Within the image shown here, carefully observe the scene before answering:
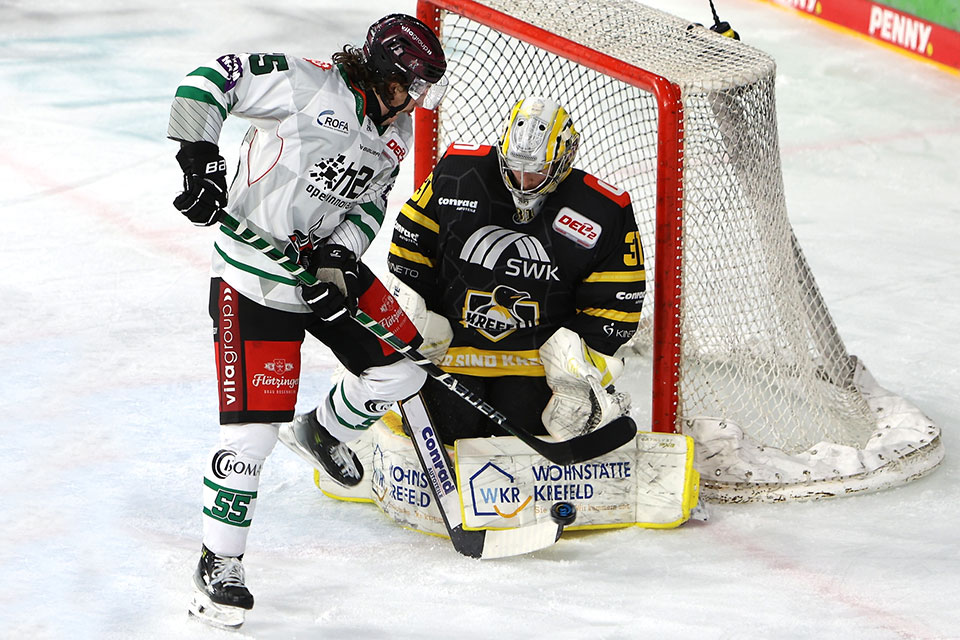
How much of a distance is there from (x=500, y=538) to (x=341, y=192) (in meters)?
0.84

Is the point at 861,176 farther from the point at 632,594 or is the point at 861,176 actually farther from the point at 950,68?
the point at 632,594

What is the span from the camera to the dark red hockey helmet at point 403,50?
270cm

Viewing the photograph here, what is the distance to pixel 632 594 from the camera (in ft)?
9.47

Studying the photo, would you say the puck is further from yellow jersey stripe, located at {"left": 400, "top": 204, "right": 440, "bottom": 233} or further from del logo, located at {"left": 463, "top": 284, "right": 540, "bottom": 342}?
yellow jersey stripe, located at {"left": 400, "top": 204, "right": 440, "bottom": 233}

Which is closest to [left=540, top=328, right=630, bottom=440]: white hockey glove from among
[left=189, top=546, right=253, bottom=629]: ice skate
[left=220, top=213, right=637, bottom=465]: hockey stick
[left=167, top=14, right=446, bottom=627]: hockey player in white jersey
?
[left=220, top=213, right=637, bottom=465]: hockey stick

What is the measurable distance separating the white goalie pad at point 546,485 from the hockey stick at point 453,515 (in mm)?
25

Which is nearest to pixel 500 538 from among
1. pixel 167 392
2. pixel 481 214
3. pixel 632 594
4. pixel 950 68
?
pixel 632 594

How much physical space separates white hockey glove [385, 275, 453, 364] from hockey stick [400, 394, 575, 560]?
0.18m

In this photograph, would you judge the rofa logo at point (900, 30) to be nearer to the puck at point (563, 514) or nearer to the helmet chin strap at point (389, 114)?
the puck at point (563, 514)

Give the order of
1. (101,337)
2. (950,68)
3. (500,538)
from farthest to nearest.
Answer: (950,68), (101,337), (500,538)

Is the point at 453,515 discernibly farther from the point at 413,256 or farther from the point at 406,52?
the point at 406,52

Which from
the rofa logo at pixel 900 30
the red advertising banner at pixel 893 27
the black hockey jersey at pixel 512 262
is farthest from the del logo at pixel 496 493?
the rofa logo at pixel 900 30

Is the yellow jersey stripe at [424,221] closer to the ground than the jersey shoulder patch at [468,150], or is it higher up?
closer to the ground

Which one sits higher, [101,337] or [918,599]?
[918,599]
